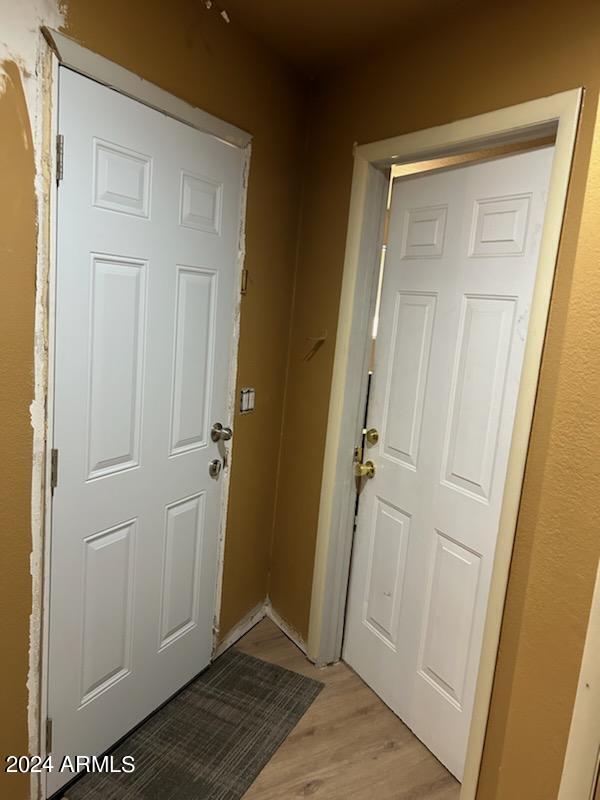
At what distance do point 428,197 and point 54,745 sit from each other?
2.03 meters

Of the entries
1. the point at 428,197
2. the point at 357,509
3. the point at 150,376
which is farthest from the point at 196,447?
the point at 428,197

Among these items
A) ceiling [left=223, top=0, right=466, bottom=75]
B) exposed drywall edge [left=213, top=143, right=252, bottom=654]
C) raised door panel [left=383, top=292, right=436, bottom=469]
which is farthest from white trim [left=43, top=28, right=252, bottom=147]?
raised door panel [left=383, top=292, right=436, bottom=469]

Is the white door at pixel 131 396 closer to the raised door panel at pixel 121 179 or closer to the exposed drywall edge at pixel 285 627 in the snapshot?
the raised door panel at pixel 121 179

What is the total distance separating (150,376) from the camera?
5.91 feet

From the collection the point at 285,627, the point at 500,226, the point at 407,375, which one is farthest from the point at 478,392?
the point at 285,627

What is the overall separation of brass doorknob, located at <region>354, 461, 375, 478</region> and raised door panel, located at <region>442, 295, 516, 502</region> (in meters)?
0.39

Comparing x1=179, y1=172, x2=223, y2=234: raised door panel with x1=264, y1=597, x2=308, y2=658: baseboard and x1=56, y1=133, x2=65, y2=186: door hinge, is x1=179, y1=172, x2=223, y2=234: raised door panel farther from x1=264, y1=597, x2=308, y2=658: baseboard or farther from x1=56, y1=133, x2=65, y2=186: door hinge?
x1=264, y1=597, x2=308, y2=658: baseboard

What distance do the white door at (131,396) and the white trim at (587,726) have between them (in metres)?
1.28

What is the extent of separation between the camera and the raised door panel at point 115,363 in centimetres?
161

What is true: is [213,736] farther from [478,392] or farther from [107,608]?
[478,392]

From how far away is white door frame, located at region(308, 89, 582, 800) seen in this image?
4.89ft

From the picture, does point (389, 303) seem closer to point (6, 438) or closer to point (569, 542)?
point (569, 542)

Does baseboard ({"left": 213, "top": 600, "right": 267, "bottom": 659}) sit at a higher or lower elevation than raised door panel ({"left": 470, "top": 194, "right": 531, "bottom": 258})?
lower

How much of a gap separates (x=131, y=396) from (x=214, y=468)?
0.52 meters
